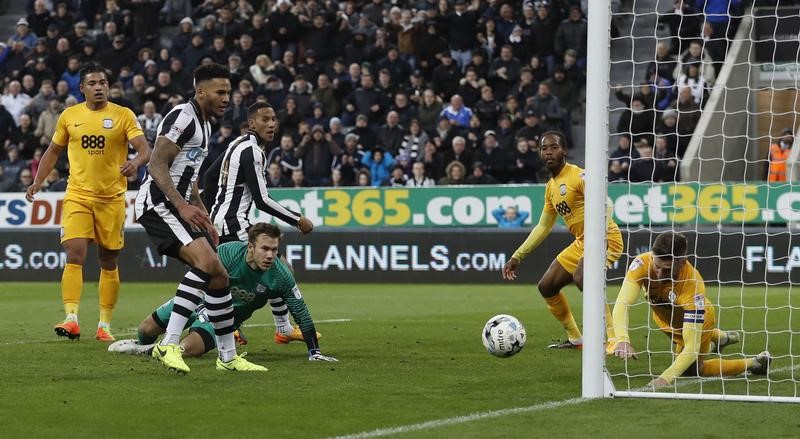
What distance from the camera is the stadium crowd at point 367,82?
21.5 meters

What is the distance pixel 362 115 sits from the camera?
890 inches

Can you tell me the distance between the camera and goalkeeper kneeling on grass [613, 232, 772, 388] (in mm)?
8219

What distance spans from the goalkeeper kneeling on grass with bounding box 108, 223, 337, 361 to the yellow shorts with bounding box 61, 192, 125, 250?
65.4 inches

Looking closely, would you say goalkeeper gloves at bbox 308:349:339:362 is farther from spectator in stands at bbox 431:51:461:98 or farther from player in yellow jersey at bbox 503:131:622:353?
spectator in stands at bbox 431:51:461:98

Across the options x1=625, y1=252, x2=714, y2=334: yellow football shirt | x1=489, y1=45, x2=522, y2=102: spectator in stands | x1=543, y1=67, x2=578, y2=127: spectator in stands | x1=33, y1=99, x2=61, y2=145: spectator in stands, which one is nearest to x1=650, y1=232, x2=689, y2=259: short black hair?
x1=625, y1=252, x2=714, y2=334: yellow football shirt

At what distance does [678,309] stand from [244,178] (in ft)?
11.4

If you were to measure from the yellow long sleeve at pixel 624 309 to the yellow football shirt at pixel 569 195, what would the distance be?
85.6 inches

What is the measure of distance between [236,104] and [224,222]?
13.6 meters

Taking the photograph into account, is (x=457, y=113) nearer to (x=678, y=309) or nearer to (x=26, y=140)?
(x=26, y=140)

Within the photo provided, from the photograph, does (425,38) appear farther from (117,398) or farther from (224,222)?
(117,398)

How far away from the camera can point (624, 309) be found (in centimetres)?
852

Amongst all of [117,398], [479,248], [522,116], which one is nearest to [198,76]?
[117,398]

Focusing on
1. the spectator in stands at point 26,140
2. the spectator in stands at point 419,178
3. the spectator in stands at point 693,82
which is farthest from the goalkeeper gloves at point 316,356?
the spectator in stands at point 26,140

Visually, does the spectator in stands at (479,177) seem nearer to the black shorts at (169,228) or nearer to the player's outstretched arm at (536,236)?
the player's outstretched arm at (536,236)
